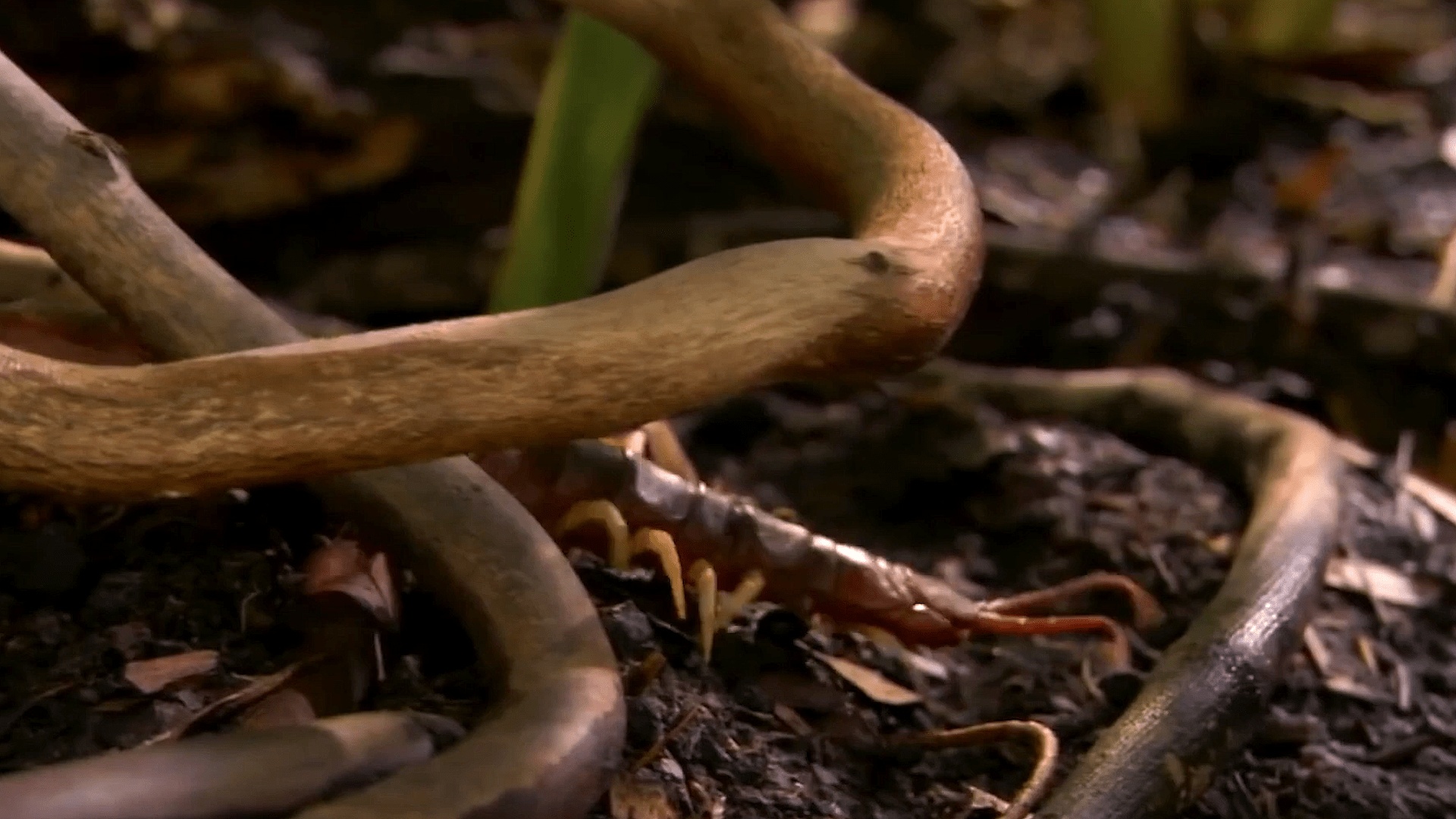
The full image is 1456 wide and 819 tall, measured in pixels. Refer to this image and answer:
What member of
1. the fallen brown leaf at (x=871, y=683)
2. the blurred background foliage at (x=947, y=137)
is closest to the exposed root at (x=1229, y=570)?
the fallen brown leaf at (x=871, y=683)

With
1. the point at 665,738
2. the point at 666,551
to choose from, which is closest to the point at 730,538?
the point at 666,551

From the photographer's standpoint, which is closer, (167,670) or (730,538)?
(167,670)

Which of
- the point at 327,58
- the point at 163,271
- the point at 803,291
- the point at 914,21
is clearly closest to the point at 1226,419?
the point at 803,291

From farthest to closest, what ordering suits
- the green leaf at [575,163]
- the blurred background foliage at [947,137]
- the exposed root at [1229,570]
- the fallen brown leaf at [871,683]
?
the blurred background foliage at [947,137]
the green leaf at [575,163]
the fallen brown leaf at [871,683]
the exposed root at [1229,570]

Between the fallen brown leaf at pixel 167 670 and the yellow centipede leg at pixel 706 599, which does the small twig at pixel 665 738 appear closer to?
the yellow centipede leg at pixel 706 599

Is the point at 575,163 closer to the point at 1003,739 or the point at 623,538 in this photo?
the point at 623,538

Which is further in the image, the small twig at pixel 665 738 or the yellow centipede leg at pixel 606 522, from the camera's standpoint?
the yellow centipede leg at pixel 606 522

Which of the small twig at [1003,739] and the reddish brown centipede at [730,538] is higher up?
the reddish brown centipede at [730,538]

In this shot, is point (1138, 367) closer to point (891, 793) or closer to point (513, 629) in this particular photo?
point (891, 793)
